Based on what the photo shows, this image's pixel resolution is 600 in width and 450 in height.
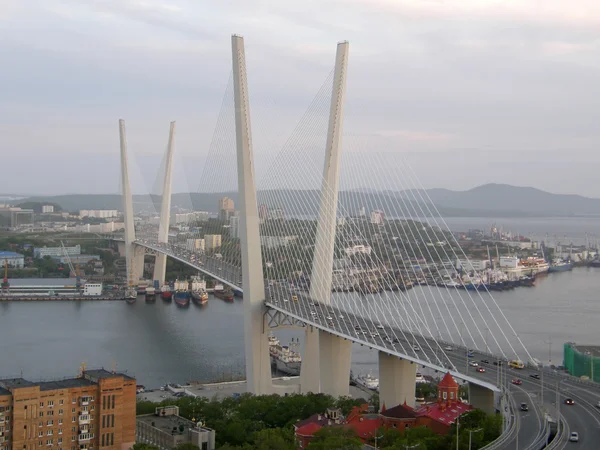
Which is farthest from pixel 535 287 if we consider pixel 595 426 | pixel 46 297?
pixel 595 426

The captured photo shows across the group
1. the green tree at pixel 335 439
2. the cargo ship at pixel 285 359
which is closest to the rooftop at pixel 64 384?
the green tree at pixel 335 439

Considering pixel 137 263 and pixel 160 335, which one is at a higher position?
pixel 137 263

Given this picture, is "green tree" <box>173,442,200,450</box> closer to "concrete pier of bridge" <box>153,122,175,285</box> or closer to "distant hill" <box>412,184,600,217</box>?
"concrete pier of bridge" <box>153,122,175,285</box>

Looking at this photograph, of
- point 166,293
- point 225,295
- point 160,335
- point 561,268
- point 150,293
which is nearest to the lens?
point 160,335

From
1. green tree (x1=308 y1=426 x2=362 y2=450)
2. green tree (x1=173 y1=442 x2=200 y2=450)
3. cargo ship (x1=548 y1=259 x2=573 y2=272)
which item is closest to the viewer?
green tree (x1=308 y1=426 x2=362 y2=450)

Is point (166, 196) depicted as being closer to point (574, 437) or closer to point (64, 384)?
point (64, 384)

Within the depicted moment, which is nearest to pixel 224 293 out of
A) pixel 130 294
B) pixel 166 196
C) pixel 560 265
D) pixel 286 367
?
pixel 130 294

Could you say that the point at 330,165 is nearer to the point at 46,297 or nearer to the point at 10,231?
the point at 46,297

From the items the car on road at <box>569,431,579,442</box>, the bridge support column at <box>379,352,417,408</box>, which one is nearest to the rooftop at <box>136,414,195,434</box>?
the bridge support column at <box>379,352,417,408</box>
